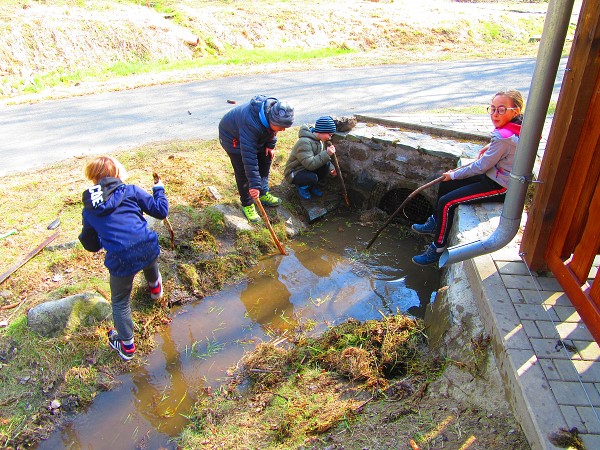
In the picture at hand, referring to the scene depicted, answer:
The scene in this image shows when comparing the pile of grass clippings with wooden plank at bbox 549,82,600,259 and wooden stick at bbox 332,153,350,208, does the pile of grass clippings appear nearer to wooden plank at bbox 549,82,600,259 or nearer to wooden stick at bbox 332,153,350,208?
wooden plank at bbox 549,82,600,259

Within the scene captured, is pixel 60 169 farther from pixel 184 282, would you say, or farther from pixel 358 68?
pixel 358 68

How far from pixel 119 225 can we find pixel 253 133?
2.06 meters

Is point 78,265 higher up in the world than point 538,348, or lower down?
lower down

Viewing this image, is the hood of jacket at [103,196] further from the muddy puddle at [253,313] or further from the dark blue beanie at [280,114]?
the dark blue beanie at [280,114]

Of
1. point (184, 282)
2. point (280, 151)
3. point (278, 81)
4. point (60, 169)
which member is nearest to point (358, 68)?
point (278, 81)

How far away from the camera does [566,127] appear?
282cm

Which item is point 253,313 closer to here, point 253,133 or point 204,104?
point 253,133

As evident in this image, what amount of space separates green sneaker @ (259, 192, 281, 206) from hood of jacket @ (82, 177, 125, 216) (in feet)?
8.59

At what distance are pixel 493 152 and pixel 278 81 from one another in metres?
8.11

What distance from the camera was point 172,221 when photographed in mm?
5105

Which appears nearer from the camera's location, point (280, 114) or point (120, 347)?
point (120, 347)

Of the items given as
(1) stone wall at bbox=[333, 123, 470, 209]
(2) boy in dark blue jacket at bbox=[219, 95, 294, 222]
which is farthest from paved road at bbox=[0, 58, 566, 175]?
(2) boy in dark blue jacket at bbox=[219, 95, 294, 222]

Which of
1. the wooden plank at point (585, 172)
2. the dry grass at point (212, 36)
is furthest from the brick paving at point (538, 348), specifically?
the dry grass at point (212, 36)

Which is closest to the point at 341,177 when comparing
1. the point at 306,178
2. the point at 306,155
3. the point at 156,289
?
the point at 306,178
